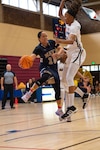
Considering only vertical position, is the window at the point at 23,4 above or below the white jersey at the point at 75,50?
above

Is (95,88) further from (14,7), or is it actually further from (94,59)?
(14,7)

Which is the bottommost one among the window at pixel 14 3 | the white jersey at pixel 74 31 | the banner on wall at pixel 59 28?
the white jersey at pixel 74 31

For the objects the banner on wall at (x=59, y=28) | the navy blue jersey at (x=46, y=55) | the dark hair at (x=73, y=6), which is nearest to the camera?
the dark hair at (x=73, y=6)

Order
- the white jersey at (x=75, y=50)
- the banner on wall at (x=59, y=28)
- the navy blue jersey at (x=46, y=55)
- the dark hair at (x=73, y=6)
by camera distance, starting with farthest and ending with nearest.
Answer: the banner on wall at (x=59, y=28)
the navy blue jersey at (x=46, y=55)
the white jersey at (x=75, y=50)
the dark hair at (x=73, y=6)

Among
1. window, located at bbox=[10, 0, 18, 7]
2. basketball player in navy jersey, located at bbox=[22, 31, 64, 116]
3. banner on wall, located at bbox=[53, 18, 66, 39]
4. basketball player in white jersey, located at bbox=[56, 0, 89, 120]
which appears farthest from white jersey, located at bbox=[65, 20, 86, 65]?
window, located at bbox=[10, 0, 18, 7]

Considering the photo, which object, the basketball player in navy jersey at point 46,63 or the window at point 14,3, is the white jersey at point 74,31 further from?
the window at point 14,3

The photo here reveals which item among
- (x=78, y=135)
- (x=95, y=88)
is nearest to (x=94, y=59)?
(x=95, y=88)

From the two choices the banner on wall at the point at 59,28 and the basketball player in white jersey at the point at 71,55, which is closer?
the basketball player in white jersey at the point at 71,55

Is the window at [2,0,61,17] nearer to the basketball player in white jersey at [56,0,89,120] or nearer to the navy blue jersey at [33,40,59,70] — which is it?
the navy blue jersey at [33,40,59,70]

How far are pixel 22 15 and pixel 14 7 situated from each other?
120 centimetres

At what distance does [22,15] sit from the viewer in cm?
2762

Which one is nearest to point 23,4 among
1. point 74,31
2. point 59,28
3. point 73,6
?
point 59,28

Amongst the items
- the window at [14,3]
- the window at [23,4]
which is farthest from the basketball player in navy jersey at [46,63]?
the window at [23,4]

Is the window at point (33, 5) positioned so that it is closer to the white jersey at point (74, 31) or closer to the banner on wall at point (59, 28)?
the banner on wall at point (59, 28)
